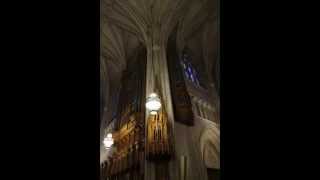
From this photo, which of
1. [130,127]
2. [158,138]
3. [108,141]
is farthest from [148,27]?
[108,141]

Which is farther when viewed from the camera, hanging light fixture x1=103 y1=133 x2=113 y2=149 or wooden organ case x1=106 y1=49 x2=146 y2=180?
hanging light fixture x1=103 y1=133 x2=113 y2=149

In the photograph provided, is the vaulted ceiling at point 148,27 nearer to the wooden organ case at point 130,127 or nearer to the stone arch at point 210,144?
the wooden organ case at point 130,127

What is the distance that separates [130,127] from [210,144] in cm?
280

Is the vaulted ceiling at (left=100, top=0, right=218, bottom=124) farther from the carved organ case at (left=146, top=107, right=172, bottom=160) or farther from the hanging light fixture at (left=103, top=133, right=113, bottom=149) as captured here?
the carved organ case at (left=146, top=107, right=172, bottom=160)

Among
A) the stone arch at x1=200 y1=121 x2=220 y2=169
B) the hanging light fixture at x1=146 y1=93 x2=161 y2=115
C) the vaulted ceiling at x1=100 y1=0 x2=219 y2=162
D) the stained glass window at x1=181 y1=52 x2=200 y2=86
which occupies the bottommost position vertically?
the stone arch at x1=200 y1=121 x2=220 y2=169

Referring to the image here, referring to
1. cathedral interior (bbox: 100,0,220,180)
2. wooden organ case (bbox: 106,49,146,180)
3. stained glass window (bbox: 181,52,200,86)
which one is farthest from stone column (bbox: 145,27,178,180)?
stained glass window (bbox: 181,52,200,86)

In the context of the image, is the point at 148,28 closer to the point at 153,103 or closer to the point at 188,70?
the point at 188,70

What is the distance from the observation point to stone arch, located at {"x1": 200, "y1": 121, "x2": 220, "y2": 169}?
611 inches

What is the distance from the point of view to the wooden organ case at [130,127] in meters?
14.9
